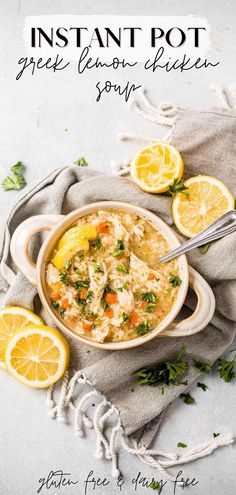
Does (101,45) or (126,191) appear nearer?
(126,191)

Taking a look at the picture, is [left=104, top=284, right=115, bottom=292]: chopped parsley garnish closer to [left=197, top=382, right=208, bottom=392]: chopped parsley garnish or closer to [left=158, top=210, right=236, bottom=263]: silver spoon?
[left=158, top=210, right=236, bottom=263]: silver spoon

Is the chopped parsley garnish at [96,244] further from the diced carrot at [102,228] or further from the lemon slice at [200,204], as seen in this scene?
the lemon slice at [200,204]

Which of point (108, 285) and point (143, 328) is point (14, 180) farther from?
point (143, 328)

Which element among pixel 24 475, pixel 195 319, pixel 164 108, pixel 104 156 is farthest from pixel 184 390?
pixel 164 108

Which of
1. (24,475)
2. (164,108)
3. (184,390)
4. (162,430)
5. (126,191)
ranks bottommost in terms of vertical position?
(24,475)

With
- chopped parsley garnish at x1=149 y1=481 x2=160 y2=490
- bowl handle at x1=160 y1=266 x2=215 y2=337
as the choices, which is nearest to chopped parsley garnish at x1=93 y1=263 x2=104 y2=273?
bowl handle at x1=160 y1=266 x2=215 y2=337

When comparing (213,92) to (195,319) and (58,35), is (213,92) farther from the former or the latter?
(195,319)

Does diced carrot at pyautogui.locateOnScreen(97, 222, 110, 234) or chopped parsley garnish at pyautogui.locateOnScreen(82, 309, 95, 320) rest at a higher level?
diced carrot at pyautogui.locateOnScreen(97, 222, 110, 234)
